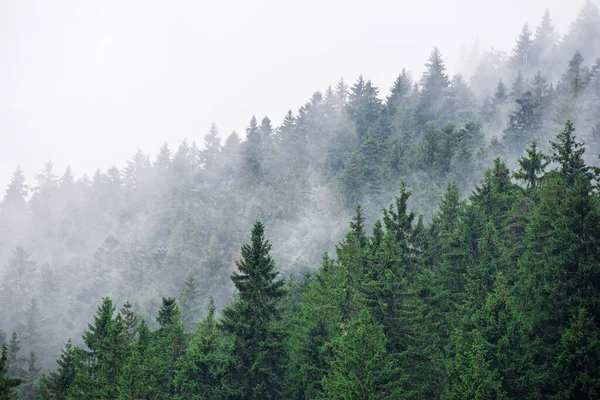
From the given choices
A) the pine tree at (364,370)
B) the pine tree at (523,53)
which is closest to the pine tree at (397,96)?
the pine tree at (523,53)

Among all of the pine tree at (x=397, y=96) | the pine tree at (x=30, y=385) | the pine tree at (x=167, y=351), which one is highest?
the pine tree at (x=397, y=96)

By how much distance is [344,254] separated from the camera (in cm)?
2533

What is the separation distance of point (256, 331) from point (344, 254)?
6542 mm

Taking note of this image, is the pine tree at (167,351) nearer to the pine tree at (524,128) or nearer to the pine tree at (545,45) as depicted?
the pine tree at (524,128)

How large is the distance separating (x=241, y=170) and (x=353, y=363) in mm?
68710

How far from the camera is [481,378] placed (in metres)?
16.3

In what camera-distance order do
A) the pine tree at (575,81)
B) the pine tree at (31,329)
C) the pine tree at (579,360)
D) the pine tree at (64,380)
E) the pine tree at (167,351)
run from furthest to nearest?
1. the pine tree at (31,329)
2. the pine tree at (575,81)
3. the pine tree at (64,380)
4. the pine tree at (167,351)
5. the pine tree at (579,360)

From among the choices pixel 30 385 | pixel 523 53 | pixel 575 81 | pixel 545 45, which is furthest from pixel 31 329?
pixel 545 45

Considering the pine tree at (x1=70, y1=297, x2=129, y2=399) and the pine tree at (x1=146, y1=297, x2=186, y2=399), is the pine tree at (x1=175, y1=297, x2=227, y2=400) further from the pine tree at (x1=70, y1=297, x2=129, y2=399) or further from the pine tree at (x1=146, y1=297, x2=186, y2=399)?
the pine tree at (x1=70, y1=297, x2=129, y2=399)

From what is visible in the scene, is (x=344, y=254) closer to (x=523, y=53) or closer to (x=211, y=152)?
(x=211, y=152)

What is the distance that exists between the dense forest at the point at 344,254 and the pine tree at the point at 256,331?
117mm

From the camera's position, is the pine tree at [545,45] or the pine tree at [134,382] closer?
the pine tree at [134,382]

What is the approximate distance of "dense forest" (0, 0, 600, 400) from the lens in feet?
63.1

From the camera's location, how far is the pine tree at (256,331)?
76.4 feet
